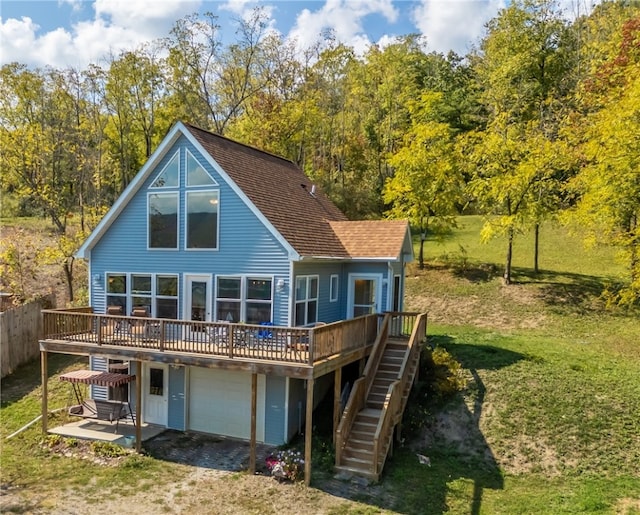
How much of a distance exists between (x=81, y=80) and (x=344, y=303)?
23.0 metres

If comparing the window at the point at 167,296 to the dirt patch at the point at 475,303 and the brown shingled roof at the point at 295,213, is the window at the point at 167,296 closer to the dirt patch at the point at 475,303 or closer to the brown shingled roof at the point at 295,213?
the brown shingled roof at the point at 295,213

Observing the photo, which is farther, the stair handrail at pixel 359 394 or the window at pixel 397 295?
the window at pixel 397 295

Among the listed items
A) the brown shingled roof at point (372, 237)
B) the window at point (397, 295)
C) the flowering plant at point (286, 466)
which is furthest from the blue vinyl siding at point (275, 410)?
the window at point (397, 295)

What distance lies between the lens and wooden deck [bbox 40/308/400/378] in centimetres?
1238

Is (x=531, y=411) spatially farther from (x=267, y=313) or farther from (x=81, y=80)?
(x=81, y=80)

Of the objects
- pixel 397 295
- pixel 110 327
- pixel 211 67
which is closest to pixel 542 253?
pixel 397 295

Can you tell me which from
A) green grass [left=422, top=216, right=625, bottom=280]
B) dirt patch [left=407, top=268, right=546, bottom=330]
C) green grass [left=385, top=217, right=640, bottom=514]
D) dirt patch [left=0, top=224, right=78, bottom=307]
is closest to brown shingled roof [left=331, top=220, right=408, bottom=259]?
green grass [left=385, top=217, right=640, bottom=514]

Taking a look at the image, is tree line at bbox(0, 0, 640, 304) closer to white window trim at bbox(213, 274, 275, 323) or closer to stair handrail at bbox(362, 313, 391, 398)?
stair handrail at bbox(362, 313, 391, 398)

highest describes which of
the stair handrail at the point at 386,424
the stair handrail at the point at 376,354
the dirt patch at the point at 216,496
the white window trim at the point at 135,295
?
the white window trim at the point at 135,295

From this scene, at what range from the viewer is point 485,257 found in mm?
32531

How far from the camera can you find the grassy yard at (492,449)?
11.2 metres

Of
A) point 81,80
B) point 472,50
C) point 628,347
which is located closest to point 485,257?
point 628,347

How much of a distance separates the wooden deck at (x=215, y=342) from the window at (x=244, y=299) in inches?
52.8

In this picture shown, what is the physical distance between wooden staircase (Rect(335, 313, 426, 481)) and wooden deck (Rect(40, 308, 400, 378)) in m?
0.67
